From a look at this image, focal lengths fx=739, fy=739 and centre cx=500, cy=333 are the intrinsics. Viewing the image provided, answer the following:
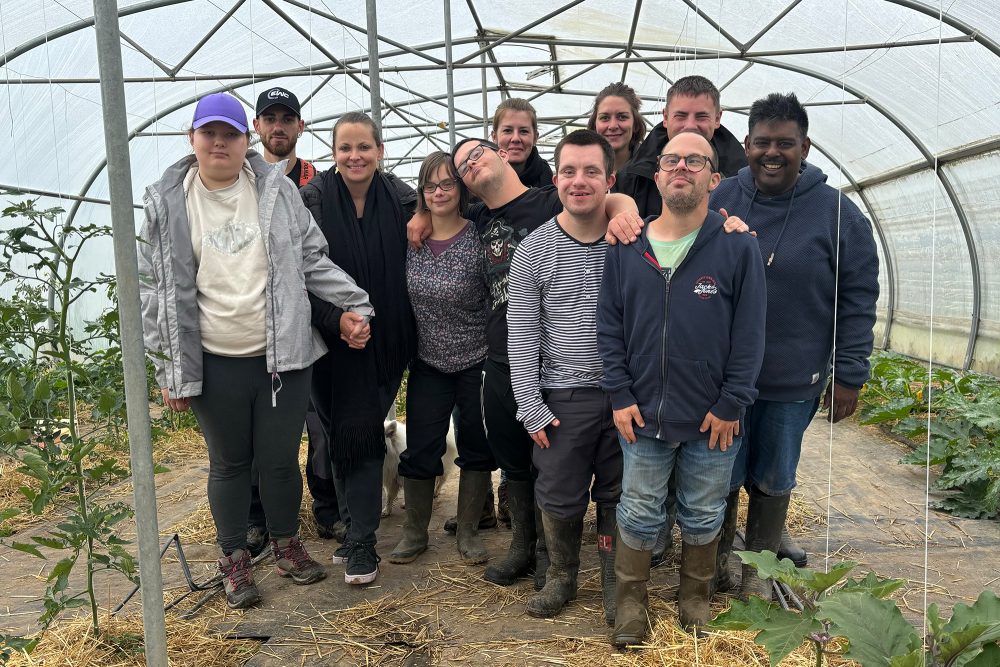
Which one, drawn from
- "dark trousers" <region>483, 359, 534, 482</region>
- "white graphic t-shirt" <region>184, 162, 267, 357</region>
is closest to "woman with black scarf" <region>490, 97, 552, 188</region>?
"dark trousers" <region>483, 359, 534, 482</region>

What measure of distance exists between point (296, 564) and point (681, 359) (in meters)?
2.08

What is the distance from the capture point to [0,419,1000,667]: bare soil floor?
2.85 meters

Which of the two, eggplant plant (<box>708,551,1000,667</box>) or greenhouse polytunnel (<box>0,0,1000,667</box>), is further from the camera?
greenhouse polytunnel (<box>0,0,1000,667</box>)

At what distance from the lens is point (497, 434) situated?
330 cm

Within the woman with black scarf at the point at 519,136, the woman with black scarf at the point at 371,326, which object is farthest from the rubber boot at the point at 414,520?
the woman with black scarf at the point at 519,136

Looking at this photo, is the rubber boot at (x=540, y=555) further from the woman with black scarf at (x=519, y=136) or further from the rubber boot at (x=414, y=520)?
the woman with black scarf at (x=519, y=136)

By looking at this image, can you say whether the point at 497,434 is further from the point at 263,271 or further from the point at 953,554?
the point at 953,554

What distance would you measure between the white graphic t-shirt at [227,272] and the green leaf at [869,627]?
2.27 meters

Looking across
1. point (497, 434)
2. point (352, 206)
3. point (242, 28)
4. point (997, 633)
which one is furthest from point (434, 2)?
point (997, 633)

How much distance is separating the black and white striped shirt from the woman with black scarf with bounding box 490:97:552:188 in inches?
33.0

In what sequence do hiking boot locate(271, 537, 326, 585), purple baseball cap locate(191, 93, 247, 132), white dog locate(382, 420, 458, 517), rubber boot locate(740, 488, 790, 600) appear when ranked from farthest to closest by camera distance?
white dog locate(382, 420, 458, 517) < hiking boot locate(271, 537, 326, 585) < rubber boot locate(740, 488, 790, 600) < purple baseball cap locate(191, 93, 247, 132)

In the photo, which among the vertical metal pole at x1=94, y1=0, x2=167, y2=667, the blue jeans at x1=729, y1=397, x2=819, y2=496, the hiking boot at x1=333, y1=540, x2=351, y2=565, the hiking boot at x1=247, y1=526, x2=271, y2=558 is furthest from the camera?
the hiking boot at x1=247, y1=526, x2=271, y2=558

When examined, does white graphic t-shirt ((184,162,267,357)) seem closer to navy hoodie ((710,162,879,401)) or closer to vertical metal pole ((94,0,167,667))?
vertical metal pole ((94,0,167,667))

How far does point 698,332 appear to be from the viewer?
258 centimetres
